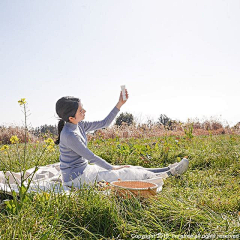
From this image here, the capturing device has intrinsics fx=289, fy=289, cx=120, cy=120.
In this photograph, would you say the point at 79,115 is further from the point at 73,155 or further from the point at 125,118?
the point at 125,118

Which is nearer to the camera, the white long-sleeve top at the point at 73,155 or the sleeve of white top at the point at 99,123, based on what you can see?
the white long-sleeve top at the point at 73,155

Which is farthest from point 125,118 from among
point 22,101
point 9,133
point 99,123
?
point 22,101

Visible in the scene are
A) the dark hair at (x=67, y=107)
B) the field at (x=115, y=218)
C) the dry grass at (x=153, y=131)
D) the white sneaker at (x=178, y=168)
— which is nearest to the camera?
the field at (x=115, y=218)

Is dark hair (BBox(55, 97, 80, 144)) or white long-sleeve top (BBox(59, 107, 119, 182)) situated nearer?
white long-sleeve top (BBox(59, 107, 119, 182))

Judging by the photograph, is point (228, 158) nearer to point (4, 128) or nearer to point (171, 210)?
point (171, 210)

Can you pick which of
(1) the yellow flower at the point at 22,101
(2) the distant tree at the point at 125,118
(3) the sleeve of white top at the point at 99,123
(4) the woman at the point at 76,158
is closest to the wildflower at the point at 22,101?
(1) the yellow flower at the point at 22,101

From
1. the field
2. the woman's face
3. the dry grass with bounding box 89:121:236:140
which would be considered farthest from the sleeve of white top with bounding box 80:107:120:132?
the dry grass with bounding box 89:121:236:140

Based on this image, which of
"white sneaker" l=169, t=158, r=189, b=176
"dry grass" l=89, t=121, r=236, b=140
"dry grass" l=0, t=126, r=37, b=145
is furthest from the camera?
"dry grass" l=0, t=126, r=37, b=145

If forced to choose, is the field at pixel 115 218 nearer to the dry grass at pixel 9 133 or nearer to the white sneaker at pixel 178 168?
the white sneaker at pixel 178 168

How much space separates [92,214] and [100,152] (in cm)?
358

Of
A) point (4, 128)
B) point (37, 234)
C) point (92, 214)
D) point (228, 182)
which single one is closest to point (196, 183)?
point (228, 182)

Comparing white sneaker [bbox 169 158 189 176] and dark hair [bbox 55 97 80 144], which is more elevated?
dark hair [bbox 55 97 80 144]

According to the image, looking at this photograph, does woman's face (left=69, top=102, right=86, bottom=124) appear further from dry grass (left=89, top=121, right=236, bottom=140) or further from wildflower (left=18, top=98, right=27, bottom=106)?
dry grass (left=89, top=121, right=236, bottom=140)

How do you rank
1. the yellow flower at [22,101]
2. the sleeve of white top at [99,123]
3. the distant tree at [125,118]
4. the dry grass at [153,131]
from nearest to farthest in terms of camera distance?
1. the yellow flower at [22,101]
2. the sleeve of white top at [99,123]
3. the dry grass at [153,131]
4. the distant tree at [125,118]
